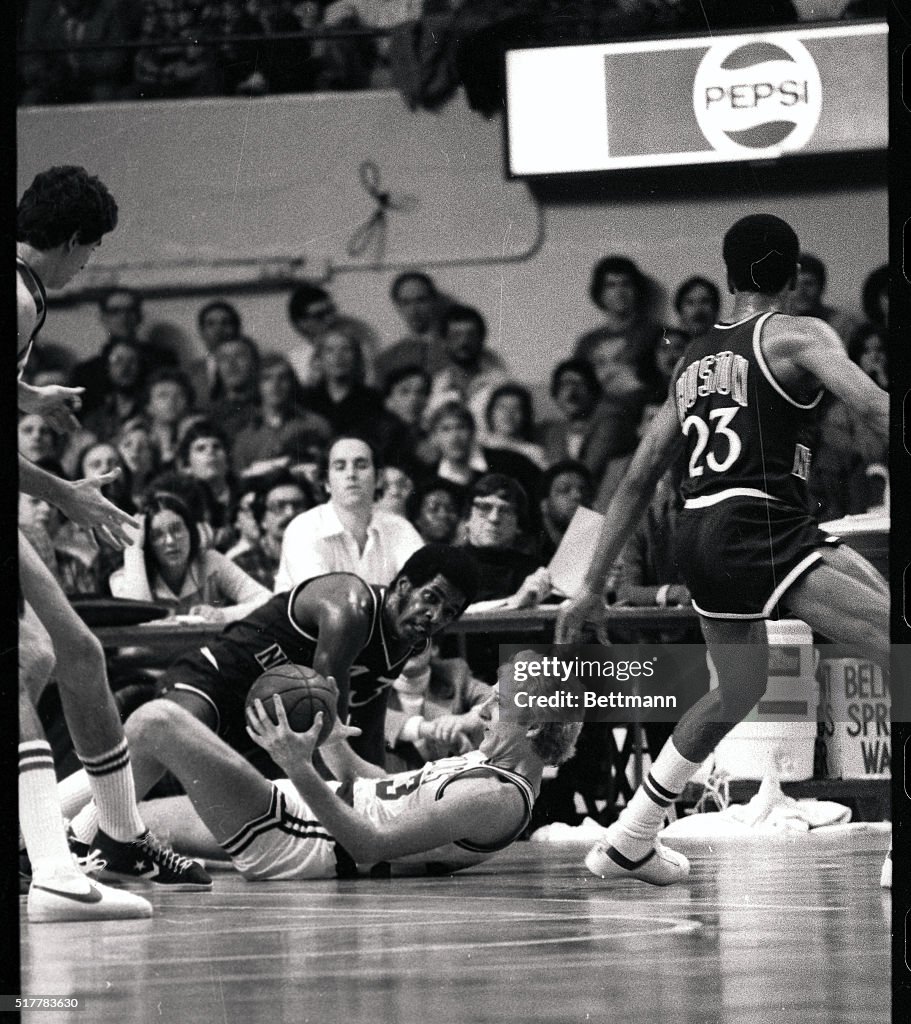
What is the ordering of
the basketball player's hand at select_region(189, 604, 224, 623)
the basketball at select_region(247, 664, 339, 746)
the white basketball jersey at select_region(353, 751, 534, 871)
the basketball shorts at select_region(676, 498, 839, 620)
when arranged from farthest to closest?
the basketball player's hand at select_region(189, 604, 224, 623) → the basketball at select_region(247, 664, 339, 746) → the white basketball jersey at select_region(353, 751, 534, 871) → the basketball shorts at select_region(676, 498, 839, 620)

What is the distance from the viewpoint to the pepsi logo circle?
2.71m

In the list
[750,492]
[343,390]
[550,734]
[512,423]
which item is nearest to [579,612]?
[550,734]

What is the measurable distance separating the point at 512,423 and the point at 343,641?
22.2 inches

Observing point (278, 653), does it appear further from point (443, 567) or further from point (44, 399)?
point (44, 399)

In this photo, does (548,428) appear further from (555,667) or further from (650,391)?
(555,667)

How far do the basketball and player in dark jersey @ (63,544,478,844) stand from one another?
0.11 feet

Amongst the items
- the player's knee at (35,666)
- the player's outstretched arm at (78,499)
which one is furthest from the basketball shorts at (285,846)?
the player's outstretched arm at (78,499)

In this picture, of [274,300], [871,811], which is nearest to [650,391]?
[274,300]

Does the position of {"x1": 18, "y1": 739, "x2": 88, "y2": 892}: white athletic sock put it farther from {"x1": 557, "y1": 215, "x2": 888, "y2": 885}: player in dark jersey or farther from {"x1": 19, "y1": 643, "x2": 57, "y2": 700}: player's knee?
{"x1": 557, "y1": 215, "x2": 888, "y2": 885}: player in dark jersey

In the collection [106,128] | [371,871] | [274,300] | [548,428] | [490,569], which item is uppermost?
[106,128]

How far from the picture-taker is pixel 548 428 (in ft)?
12.0

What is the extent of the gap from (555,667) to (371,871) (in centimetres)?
83

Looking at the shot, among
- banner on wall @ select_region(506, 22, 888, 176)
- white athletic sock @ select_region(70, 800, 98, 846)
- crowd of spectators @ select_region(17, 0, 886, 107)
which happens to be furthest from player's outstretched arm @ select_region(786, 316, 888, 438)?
white athletic sock @ select_region(70, 800, 98, 846)

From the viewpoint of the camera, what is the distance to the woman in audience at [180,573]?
365 centimetres
